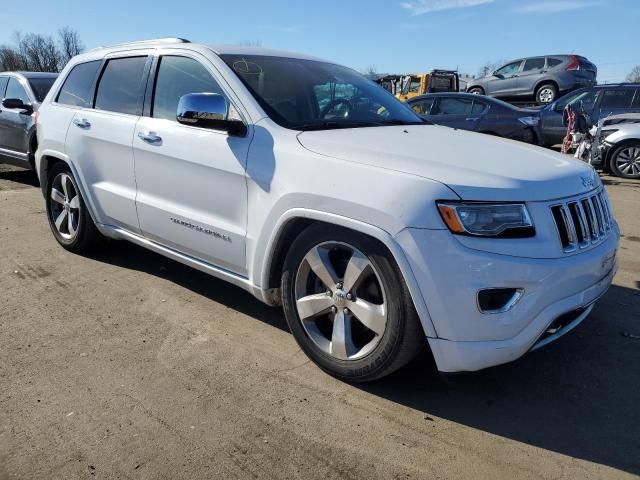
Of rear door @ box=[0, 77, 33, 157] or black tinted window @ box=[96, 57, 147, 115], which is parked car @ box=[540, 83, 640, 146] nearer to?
black tinted window @ box=[96, 57, 147, 115]

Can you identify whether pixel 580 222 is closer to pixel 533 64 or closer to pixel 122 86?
pixel 122 86

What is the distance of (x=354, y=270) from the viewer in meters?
2.74

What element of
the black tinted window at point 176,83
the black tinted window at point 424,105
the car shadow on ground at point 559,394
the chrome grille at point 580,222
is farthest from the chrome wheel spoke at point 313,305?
the black tinted window at point 424,105

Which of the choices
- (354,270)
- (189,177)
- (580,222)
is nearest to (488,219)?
(580,222)

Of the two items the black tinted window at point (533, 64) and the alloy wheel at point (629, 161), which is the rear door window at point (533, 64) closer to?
the black tinted window at point (533, 64)

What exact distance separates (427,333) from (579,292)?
2.60 ft

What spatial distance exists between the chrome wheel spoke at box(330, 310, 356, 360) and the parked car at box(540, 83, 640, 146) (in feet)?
33.0

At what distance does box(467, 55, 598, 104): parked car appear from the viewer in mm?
17375

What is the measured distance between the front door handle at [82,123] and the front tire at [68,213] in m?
0.48

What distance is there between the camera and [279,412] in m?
2.69

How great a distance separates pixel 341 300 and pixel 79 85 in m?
3.42

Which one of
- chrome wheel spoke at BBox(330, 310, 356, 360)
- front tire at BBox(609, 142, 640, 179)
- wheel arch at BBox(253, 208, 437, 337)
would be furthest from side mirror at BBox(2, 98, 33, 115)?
front tire at BBox(609, 142, 640, 179)

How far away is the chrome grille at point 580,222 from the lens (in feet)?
8.45

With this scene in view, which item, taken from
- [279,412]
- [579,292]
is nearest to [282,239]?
[279,412]
